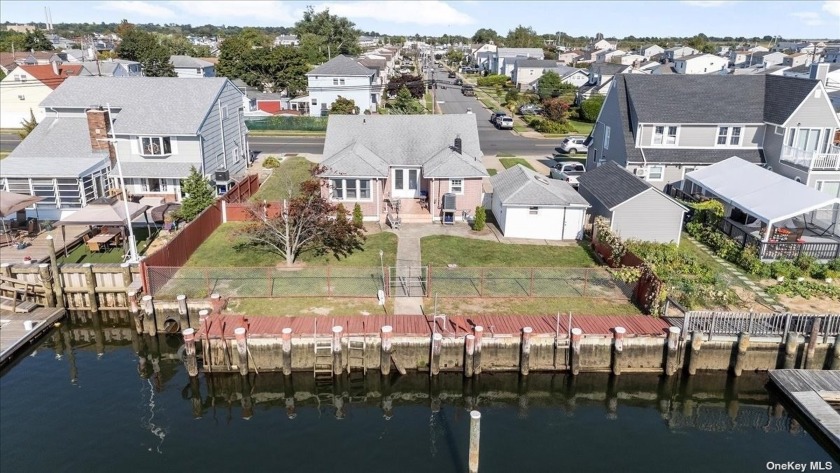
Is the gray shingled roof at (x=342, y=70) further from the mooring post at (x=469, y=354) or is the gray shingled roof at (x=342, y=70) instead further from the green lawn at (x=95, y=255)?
the mooring post at (x=469, y=354)

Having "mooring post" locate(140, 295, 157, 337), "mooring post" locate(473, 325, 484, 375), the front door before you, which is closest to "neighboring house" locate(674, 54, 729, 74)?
the front door

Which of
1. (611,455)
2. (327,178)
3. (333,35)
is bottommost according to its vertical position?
(611,455)

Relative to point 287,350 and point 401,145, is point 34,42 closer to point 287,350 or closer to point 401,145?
point 401,145

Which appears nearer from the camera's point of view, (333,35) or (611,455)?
(611,455)

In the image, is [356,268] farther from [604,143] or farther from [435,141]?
[604,143]

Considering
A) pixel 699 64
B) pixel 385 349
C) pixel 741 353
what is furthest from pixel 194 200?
pixel 699 64

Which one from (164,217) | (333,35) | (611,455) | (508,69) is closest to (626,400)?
(611,455)
